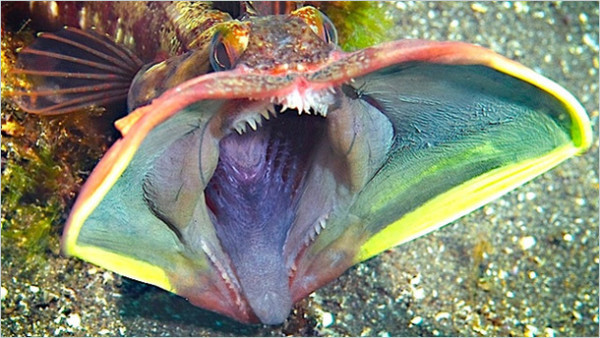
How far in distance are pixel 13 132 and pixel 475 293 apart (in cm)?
242

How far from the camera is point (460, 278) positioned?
3453 mm

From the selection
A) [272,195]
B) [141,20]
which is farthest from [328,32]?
[141,20]

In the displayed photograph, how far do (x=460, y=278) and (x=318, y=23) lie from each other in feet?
6.54

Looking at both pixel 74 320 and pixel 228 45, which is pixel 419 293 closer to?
pixel 74 320

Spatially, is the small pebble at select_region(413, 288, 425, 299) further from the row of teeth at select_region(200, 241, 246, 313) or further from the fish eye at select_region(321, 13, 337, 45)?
the fish eye at select_region(321, 13, 337, 45)

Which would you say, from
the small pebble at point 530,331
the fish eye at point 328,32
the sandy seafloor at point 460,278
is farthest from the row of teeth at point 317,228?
the small pebble at point 530,331

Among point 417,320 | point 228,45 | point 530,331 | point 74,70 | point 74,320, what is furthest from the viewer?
point 530,331

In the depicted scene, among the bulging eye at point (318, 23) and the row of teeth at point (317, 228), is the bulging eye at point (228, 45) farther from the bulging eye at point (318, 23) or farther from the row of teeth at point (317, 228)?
the row of teeth at point (317, 228)

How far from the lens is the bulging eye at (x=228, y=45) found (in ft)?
5.97

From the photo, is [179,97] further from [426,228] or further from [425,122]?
[426,228]

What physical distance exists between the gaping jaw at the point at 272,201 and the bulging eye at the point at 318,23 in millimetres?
284

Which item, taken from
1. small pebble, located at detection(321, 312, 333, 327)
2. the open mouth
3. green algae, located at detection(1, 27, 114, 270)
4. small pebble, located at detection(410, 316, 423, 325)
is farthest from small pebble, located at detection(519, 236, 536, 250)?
green algae, located at detection(1, 27, 114, 270)

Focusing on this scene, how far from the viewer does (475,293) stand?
341 centimetres

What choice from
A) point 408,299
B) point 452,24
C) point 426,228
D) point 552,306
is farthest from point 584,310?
point 452,24
